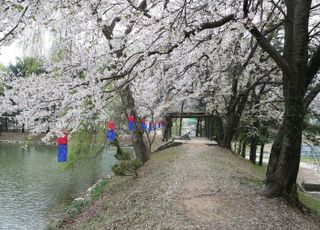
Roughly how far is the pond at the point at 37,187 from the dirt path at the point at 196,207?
9.04 feet

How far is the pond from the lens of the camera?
38.7ft

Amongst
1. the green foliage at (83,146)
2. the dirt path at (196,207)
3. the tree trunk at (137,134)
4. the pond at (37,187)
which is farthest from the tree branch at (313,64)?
the green foliage at (83,146)

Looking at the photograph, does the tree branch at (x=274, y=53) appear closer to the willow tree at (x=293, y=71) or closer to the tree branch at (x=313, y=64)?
the willow tree at (x=293, y=71)

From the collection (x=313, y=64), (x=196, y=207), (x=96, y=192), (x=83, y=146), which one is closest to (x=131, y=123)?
(x=83, y=146)

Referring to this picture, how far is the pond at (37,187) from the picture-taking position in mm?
11797

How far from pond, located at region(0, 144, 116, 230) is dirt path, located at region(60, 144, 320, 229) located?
2.76 m

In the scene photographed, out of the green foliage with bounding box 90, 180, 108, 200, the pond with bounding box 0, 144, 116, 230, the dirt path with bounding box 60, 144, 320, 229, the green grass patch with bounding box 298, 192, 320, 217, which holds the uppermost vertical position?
the dirt path with bounding box 60, 144, 320, 229

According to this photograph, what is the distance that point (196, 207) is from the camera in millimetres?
7094

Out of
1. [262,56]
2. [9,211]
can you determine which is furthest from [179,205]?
[262,56]

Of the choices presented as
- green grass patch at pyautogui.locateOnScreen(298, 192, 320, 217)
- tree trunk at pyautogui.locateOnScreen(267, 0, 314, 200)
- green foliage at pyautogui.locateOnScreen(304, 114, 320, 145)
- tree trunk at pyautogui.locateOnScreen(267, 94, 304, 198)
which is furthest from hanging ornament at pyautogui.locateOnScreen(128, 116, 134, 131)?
tree trunk at pyautogui.locateOnScreen(267, 0, 314, 200)

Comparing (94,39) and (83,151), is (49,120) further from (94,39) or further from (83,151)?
(83,151)

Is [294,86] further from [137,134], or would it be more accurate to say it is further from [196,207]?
[137,134]

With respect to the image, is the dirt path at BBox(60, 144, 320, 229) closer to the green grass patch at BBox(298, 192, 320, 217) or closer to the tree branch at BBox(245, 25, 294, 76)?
the green grass patch at BBox(298, 192, 320, 217)

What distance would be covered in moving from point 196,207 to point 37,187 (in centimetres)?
1070
